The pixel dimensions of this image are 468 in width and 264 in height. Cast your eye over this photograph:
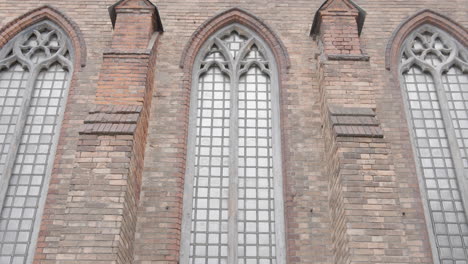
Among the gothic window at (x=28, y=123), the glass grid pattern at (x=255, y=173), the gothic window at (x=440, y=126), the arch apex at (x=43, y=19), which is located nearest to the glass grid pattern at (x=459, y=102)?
the gothic window at (x=440, y=126)

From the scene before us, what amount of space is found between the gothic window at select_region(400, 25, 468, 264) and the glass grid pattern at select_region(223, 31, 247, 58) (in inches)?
125

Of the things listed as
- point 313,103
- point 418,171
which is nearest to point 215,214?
point 313,103

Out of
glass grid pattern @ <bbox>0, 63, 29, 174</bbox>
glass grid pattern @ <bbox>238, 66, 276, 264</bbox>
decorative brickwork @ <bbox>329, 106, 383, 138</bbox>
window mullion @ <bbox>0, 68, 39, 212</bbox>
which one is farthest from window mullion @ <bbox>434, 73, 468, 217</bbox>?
glass grid pattern @ <bbox>0, 63, 29, 174</bbox>

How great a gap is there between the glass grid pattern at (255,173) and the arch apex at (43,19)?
3275 millimetres

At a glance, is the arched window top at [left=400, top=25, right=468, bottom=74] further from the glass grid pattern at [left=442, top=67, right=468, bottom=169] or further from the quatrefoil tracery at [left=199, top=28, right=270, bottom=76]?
the quatrefoil tracery at [left=199, top=28, right=270, bottom=76]

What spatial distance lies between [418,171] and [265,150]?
2.64m

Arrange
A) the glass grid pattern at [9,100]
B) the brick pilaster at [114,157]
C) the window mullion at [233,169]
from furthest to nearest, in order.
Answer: the glass grid pattern at [9,100], the window mullion at [233,169], the brick pilaster at [114,157]

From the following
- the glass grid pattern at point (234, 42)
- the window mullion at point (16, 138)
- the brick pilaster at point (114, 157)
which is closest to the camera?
the brick pilaster at point (114, 157)

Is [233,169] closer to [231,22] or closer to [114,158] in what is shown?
[114,158]

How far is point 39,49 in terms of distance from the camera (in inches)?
395

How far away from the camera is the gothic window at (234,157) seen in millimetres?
8047

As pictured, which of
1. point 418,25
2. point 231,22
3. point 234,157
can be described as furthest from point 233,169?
point 418,25

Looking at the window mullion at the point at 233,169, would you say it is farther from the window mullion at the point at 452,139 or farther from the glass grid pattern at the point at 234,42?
the window mullion at the point at 452,139

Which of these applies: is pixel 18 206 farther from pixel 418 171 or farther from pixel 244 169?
pixel 418 171
